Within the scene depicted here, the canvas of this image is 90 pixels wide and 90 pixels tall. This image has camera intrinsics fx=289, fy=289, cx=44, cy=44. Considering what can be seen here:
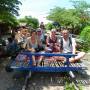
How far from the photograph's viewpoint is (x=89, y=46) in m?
16.5

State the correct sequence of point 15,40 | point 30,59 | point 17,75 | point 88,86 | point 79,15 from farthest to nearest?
point 79,15 → point 15,40 → point 17,75 → point 30,59 → point 88,86

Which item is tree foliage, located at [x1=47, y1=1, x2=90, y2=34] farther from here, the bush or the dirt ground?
the dirt ground

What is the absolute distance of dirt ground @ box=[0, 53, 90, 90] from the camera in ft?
28.1

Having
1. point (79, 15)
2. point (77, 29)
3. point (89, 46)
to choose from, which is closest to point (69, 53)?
point (89, 46)

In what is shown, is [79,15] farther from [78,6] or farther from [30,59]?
[30,59]

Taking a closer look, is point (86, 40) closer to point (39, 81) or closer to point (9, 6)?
point (9, 6)

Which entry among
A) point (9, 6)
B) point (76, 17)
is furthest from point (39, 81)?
point (76, 17)

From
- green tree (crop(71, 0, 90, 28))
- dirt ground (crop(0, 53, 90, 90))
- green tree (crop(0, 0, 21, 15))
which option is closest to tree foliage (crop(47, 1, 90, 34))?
green tree (crop(71, 0, 90, 28))

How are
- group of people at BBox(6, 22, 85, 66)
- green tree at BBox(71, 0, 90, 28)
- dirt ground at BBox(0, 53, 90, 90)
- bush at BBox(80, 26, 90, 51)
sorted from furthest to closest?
1. green tree at BBox(71, 0, 90, 28)
2. bush at BBox(80, 26, 90, 51)
3. group of people at BBox(6, 22, 85, 66)
4. dirt ground at BBox(0, 53, 90, 90)

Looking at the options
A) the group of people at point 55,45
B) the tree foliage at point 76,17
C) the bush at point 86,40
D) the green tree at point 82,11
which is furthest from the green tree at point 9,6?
the green tree at point 82,11

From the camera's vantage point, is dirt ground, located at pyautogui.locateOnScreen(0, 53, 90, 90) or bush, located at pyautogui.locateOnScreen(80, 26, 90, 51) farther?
bush, located at pyautogui.locateOnScreen(80, 26, 90, 51)

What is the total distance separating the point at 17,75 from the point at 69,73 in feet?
5.95

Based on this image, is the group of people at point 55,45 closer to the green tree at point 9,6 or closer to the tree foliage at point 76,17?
the green tree at point 9,6

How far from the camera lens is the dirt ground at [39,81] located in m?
8.56
